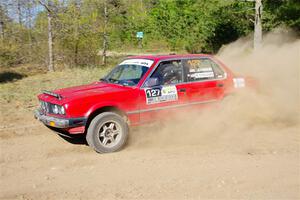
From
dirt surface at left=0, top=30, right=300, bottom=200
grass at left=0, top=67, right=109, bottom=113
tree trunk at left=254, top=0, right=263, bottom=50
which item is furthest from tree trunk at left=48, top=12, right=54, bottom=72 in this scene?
tree trunk at left=254, top=0, right=263, bottom=50

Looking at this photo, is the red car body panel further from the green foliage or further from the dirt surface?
the green foliage

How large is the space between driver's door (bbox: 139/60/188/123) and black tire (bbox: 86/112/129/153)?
0.44 m

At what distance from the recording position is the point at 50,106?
625cm

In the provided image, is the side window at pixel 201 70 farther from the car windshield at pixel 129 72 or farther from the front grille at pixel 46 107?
the front grille at pixel 46 107

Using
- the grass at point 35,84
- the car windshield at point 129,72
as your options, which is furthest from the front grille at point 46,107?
the grass at point 35,84

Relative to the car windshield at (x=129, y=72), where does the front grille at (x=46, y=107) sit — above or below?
below

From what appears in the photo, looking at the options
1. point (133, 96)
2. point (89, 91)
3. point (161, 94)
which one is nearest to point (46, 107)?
point (89, 91)

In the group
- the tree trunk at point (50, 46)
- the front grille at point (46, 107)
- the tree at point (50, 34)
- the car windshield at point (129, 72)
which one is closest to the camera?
the front grille at point (46, 107)

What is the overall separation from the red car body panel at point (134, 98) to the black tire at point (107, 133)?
0.15m

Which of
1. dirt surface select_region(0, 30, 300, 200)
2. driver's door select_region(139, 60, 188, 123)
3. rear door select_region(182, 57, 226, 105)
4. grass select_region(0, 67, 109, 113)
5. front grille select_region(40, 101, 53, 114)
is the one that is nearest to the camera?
dirt surface select_region(0, 30, 300, 200)

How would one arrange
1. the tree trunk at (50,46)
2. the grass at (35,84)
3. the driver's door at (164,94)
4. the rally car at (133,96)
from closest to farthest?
the rally car at (133,96)
the driver's door at (164,94)
the grass at (35,84)
the tree trunk at (50,46)

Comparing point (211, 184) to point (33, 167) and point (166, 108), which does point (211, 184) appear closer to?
point (166, 108)

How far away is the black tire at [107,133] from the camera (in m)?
5.98

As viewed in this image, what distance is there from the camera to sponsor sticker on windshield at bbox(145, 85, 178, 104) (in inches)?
254
